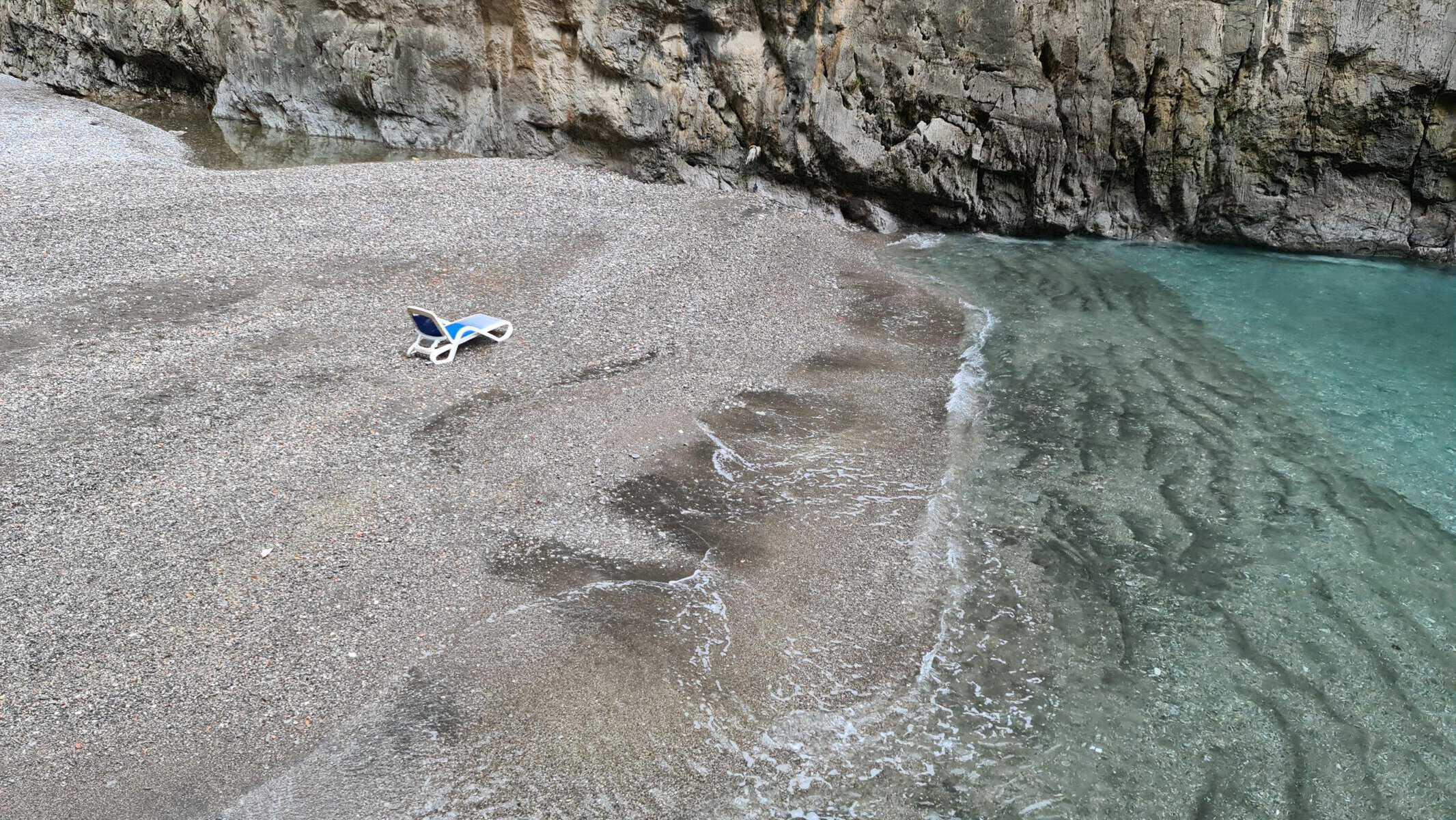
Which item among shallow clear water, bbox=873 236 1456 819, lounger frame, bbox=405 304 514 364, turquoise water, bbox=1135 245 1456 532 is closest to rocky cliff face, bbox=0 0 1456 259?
turquoise water, bbox=1135 245 1456 532

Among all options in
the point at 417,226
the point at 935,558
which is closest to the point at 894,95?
the point at 417,226

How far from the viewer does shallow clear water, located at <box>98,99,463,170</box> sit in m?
19.0

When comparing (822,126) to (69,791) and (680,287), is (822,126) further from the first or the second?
(69,791)

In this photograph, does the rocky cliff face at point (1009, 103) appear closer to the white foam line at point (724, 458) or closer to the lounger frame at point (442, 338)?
the lounger frame at point (442, 338)

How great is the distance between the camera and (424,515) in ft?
24.7

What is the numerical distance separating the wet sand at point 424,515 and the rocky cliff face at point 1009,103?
202 inches

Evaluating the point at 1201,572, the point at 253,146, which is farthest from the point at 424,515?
the point at 253,146

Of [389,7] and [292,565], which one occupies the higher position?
[389,7]

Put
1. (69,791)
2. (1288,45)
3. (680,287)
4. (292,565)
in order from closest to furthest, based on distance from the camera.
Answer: (69,791)
(292,565)
(680,287)
(1288,45)

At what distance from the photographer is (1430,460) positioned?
9.39 m

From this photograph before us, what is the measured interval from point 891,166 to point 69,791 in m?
15.9

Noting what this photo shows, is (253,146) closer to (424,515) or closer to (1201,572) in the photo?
(424,515)

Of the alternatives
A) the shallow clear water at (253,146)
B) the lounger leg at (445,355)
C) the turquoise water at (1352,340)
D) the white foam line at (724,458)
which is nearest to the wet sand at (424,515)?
the white foam line at (724,458)

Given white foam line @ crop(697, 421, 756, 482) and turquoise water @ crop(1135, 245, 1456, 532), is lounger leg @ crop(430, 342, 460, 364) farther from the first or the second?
turquoise water @ crop(1135, 245, 1456, 532)
